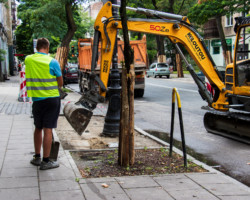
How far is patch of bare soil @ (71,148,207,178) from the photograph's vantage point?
219 inches

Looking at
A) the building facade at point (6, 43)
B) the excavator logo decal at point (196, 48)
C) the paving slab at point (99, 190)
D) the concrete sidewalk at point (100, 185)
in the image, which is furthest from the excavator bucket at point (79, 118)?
the building facade at point (6, 43)

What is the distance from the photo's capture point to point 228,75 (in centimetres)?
934

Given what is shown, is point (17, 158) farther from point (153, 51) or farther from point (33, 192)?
point (153, 51)

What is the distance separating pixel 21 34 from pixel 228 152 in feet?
156

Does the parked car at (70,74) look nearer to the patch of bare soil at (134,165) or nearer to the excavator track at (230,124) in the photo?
the excavator track at (230,124)

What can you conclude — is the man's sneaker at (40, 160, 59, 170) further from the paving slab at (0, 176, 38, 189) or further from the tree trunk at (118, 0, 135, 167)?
the tree trunk at (118, 0, 135, 167)

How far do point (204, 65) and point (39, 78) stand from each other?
5.08 metres

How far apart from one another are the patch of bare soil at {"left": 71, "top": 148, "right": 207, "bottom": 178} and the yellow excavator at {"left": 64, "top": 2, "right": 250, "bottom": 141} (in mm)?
1296

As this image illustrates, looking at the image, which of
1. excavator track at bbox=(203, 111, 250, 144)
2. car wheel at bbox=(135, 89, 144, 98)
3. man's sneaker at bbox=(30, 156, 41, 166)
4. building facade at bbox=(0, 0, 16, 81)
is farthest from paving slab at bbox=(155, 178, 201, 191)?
building facade at bbox=(0, 0, 16, 81)

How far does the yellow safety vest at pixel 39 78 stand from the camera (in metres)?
5.58

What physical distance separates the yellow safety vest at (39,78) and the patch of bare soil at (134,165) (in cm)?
127

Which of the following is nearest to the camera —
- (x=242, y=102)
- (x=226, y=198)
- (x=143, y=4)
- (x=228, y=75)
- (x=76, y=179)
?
(x=226, y=198)

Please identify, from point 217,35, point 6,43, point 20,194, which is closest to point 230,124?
point 20,194

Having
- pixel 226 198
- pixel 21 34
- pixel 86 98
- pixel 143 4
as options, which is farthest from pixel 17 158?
pixel 21 34
